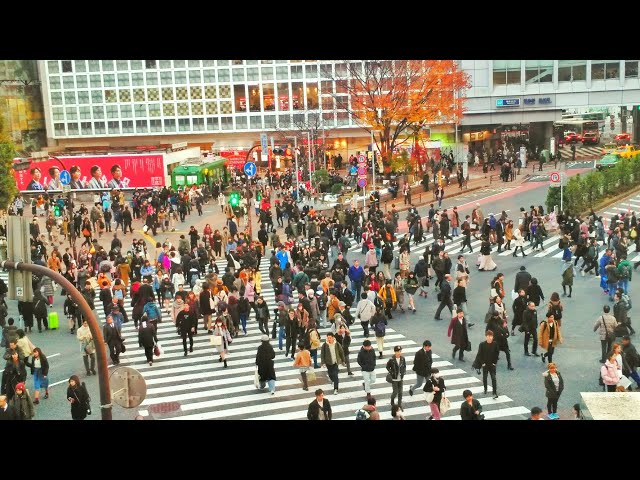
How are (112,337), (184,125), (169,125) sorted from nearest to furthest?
1. (112,337)
2. (184,125)
3. (169,125)

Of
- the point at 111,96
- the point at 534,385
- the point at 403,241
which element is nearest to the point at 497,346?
the point at 534,385

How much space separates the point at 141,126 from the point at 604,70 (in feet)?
135

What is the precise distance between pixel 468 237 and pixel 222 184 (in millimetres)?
27102

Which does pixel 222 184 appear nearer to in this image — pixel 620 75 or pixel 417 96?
pixel 417 96

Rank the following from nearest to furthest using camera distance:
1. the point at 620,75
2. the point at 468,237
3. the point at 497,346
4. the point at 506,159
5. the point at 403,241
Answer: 1. the point at 497,346
2. the point at 403,241
3. the point at 468,237
4. the point at 506,159
5. the point at 620,75

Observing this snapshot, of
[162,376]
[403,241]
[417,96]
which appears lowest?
[162,376]

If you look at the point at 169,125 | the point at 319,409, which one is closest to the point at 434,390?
the point at 319,409

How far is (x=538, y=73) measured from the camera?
57.6 metres

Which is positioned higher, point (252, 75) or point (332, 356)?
point (252, 75)

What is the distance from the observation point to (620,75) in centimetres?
5719

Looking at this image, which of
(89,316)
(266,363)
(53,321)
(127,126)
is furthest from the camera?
(127,126)

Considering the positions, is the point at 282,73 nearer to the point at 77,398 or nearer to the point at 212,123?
the point at 212,123

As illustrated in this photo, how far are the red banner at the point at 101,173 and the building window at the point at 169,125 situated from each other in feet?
79.3

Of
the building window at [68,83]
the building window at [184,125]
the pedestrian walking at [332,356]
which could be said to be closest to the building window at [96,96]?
the building window at [68,83]
